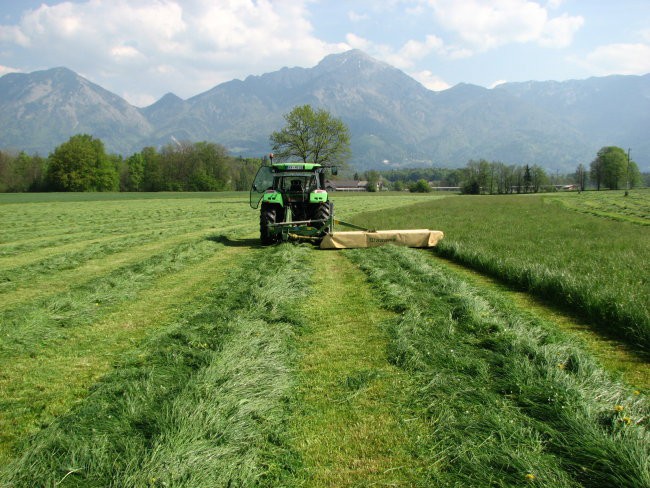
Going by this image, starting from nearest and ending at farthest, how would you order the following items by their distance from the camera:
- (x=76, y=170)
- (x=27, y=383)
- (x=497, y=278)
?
(x=27, y=383) < (x=497, y=278) < (x=76, y=170)

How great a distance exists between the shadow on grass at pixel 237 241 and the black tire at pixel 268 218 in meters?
0.33

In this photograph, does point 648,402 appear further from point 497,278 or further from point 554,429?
point 497,278

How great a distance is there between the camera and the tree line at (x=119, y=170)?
3034 inches

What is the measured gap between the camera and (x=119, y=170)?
302 ft

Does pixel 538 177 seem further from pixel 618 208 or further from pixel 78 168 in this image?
pixel 78 168

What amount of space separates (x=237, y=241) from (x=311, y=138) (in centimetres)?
3879

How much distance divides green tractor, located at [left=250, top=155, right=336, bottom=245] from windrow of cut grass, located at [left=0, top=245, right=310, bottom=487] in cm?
756

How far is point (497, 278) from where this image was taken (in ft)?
28.0

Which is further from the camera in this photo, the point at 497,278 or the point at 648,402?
the point at 497,278

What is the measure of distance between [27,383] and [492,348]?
4.46 m

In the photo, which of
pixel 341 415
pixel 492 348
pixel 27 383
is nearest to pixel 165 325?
pixel 27 383

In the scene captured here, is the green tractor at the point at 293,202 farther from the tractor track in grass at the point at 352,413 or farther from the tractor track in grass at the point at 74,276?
the tractor track in grass at the point at 352,413

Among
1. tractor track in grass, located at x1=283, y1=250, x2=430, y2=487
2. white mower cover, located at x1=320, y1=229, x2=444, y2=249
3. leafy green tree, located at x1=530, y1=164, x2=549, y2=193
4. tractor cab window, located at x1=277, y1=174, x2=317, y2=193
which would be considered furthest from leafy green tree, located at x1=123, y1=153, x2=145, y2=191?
tractor track in grass, located at x1=283, y1=250, x2=430, y2=487

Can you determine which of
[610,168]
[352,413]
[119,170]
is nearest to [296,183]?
[352,413]
